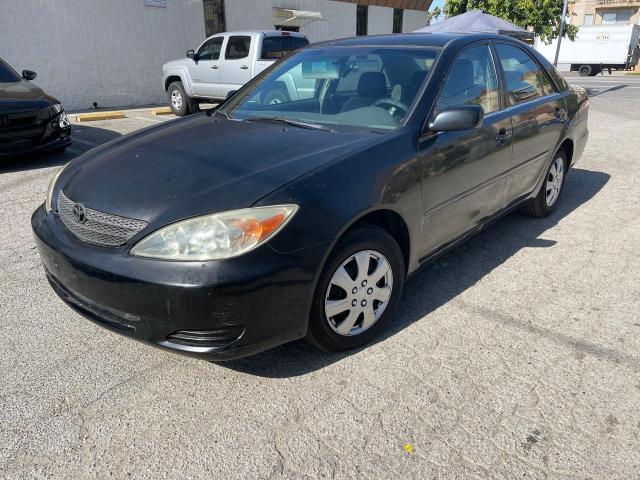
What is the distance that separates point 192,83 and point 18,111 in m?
5.76

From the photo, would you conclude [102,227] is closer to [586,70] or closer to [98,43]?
[98,43]

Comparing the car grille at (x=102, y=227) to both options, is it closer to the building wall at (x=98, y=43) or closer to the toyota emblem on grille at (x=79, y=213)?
the toyota emblem on grille at (x=79, y=213)

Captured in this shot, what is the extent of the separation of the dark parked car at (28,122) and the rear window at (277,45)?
4.86m

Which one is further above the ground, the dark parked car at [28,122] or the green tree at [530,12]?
the green tree at [530,12]

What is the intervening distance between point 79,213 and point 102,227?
0.72 ft

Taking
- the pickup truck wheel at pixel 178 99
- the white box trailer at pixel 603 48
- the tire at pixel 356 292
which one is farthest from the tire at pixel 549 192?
the white box trailer at pixel 603 48

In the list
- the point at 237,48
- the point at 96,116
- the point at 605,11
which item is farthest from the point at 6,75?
the point at 605,11

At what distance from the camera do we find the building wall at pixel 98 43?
1198 centimetres

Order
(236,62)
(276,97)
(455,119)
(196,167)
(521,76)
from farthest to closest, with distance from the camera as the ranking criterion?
(236,62)
(521,76)
(276,97)
(455,119)
(196,167)

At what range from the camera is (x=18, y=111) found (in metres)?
6.34

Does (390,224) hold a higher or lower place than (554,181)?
higher

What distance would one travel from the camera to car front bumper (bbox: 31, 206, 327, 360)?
215cm

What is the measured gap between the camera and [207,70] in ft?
37.4

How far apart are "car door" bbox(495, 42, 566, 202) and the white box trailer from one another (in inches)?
1212
